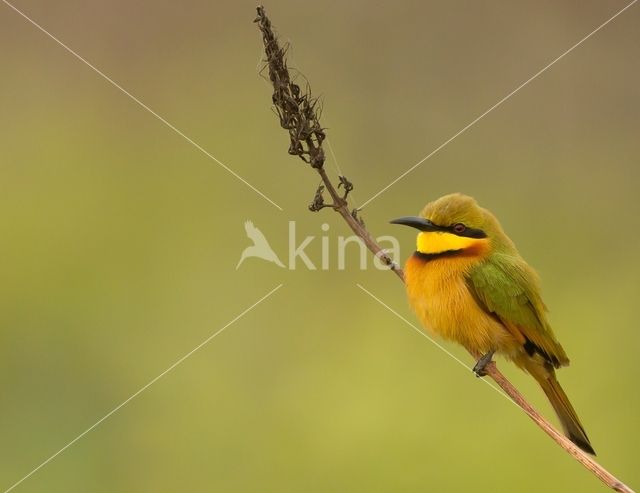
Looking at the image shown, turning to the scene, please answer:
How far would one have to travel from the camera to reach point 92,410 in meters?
3.99

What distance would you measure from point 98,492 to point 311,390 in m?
1.02

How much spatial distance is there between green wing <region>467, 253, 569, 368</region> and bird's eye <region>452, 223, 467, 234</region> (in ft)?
0.47

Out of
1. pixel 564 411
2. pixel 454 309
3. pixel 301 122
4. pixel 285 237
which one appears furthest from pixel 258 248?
pixel 301 122

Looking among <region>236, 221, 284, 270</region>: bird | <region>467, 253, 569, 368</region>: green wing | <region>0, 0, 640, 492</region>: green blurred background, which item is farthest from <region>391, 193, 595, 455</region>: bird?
<region>236, 221, 284, 270</region>: bird

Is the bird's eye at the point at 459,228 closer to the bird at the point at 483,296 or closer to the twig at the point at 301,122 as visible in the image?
the bird at the point at 483,296

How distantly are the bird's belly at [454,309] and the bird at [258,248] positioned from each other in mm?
1415

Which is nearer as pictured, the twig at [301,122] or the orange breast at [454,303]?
the twig at [301,122]

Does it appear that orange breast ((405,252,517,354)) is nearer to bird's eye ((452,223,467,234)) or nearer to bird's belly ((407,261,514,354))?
bird's belly ((407,261,514,354))

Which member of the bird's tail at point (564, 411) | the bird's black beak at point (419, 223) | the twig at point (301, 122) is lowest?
the bird's tail at point (564, 411)

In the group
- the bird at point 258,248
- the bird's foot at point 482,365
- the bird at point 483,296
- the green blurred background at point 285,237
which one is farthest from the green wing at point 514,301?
the bird at point 258,248

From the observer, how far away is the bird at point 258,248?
4.71 m

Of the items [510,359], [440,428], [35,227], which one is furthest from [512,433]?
[35,227]

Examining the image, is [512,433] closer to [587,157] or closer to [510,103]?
[587,157]

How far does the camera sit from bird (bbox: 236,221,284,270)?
4706 millimetres
